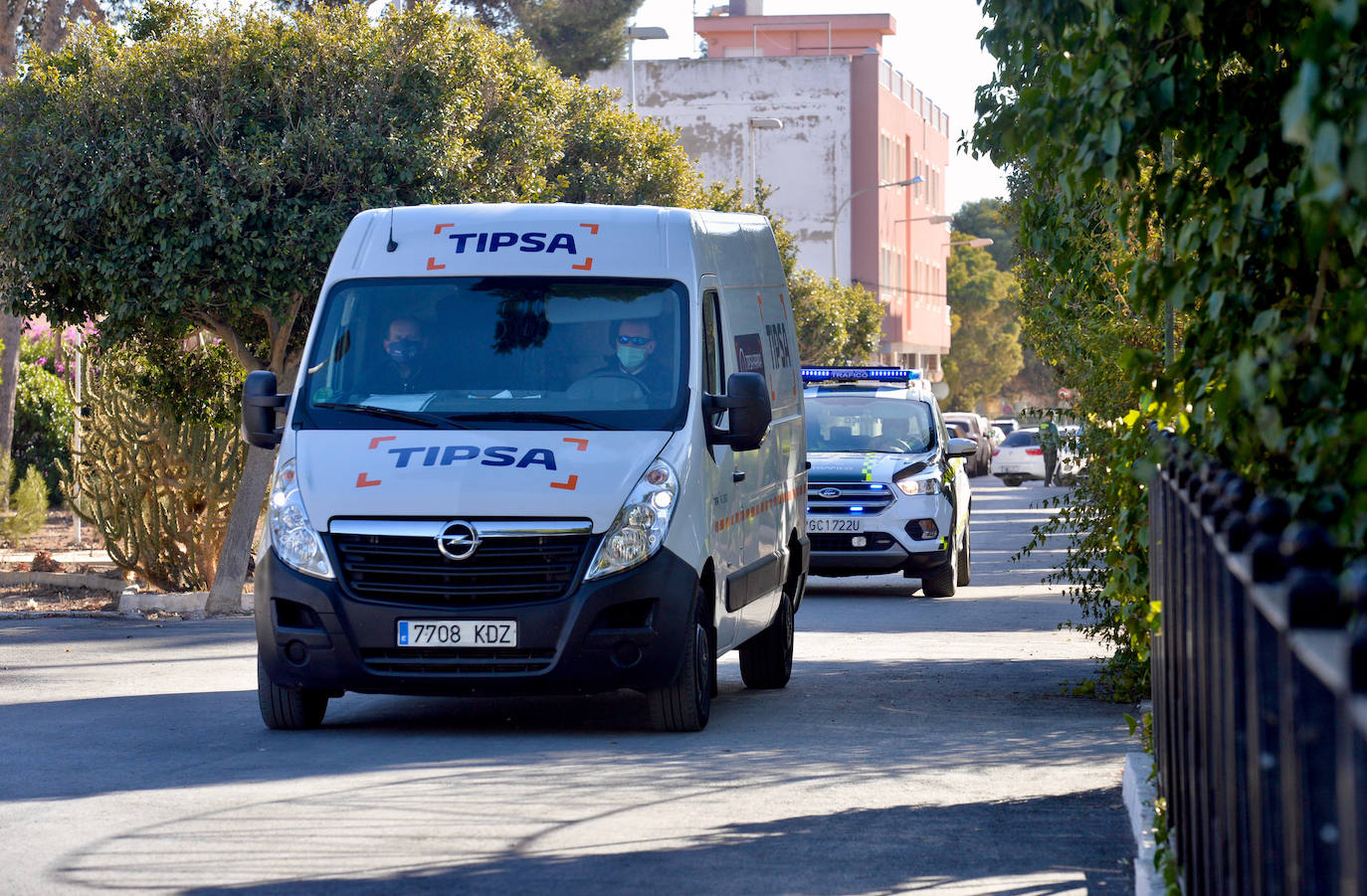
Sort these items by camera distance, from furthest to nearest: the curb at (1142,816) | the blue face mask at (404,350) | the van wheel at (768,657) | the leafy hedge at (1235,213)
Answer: the van wheel at (768,657) < the blue face mask at (404,350) < the curb at (1142,816) < the leafy hedge at (1235,213)

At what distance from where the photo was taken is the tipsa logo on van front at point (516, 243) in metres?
9.52

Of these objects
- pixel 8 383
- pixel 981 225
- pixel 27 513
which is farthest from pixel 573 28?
pixel 981 225

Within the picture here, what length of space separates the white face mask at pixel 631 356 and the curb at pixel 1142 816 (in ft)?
9.81

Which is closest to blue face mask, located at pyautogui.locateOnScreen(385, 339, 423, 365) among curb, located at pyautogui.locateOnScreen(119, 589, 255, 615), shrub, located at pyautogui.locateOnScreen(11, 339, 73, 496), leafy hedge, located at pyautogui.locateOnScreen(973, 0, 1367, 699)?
leafy hedge, located at pyautogui.locateOnScreen(973, 0, 1367, 699)

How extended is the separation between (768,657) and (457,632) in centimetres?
287

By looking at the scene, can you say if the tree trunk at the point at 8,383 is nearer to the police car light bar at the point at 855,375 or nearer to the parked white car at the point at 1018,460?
the police car light bar at the point at 855,375

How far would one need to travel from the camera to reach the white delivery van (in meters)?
8.47

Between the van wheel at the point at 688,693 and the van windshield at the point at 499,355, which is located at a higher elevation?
the van windshield at the point at 499,355

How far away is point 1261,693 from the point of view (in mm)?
2775

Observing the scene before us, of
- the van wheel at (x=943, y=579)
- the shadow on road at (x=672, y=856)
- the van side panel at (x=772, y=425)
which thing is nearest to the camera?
the shadow on road at (x=672, y=856)

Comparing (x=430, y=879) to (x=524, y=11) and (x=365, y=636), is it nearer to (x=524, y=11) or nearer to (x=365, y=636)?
(x=365, y=636)

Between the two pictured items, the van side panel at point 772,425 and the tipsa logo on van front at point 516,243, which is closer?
the tipsa logo on van front at point 516,243

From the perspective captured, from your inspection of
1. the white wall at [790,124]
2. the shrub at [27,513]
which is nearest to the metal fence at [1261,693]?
the shrub at [27,513]

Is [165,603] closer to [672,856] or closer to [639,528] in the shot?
[639,528]
